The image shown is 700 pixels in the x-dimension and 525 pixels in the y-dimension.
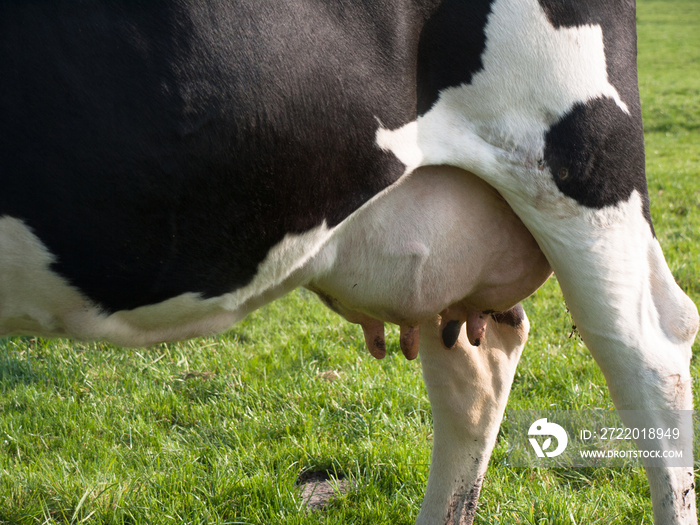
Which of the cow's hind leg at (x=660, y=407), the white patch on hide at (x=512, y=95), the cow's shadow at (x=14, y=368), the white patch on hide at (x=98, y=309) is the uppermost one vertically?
the white patch on hide at (x=512, y=95)

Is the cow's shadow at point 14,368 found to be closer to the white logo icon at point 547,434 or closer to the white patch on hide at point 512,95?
the white logo icon at point 547,434

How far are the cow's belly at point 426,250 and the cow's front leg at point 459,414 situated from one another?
396mm

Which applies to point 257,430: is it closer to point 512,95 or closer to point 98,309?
point 98,309

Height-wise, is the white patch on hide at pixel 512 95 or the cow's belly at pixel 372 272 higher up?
the white patch on hide at pixel 512 95

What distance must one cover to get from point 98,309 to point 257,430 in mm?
1652

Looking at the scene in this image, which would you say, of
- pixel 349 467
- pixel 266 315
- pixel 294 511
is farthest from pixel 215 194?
pixel 266 315

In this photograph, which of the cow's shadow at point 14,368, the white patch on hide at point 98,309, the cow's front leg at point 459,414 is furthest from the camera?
the cow's shadow at point 14,368

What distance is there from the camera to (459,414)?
2.31m

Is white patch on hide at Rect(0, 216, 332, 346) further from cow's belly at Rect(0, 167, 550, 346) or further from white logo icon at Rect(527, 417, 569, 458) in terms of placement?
white logo icon at Rect(527, 417, 569, 458)

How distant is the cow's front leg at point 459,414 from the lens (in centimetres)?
231

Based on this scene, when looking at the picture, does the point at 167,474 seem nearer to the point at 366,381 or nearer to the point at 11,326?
the point at 366,381

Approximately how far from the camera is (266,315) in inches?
170

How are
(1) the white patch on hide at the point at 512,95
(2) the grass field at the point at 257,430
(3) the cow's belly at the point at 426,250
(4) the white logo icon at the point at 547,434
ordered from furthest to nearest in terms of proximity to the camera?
(4) the white logo icon at the point at 547,434 < (2) the grass field at the point at 257,430 < (3) the cow's belly at the point at 426,250 < (1) the white patch on hide at the point at 512,95

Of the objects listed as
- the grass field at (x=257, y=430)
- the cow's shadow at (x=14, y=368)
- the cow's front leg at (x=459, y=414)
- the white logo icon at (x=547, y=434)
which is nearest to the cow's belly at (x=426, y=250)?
the cow's front leg at (x=459, y=414)
